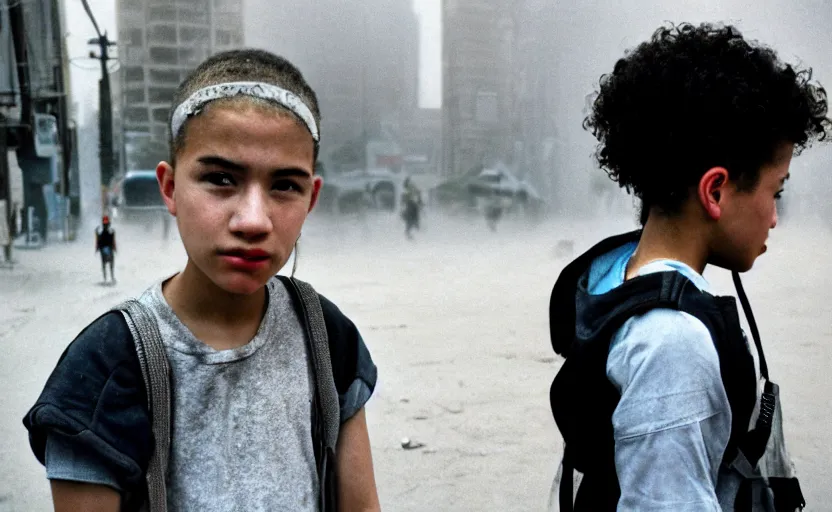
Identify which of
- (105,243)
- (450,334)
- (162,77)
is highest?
(162,77)

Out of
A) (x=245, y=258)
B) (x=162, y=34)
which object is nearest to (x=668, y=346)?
(x=245, y=258)

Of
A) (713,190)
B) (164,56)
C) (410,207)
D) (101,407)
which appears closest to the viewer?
(101,407)

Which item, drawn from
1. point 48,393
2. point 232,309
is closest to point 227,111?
point 232,309

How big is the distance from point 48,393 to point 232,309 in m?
0.28

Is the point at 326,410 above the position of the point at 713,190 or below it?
below

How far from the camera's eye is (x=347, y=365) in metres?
1.20

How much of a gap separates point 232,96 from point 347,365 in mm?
436

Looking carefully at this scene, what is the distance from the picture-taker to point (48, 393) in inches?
37.2

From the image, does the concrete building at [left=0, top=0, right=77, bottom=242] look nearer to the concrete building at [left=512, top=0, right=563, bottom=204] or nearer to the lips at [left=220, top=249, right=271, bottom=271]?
the concrete building at [left=512, top=0, right=563, bottom=204]

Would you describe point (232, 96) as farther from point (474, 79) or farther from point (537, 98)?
point (537, 98)

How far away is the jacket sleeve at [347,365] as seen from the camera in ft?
3.89

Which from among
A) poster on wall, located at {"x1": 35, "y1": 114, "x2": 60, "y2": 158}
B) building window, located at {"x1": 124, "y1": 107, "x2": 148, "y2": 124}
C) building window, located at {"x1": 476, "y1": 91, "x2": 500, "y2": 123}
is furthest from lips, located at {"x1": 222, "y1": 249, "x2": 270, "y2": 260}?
building window, located at {"x1": 476, "y1": 91, "x2": 500, "y2": 123}

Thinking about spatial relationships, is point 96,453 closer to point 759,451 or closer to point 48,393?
point 48,393

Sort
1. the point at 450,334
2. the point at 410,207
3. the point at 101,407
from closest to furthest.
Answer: the point at 101,407 < the point at 450,334 < the point at 410,207
